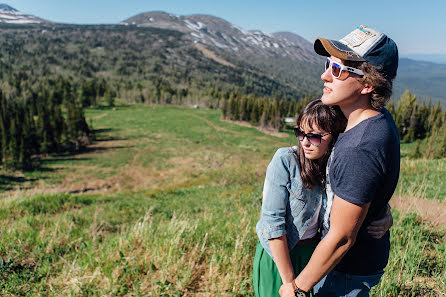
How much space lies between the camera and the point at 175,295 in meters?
2.68

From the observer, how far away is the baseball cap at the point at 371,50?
1.42m

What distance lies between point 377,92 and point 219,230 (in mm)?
3245

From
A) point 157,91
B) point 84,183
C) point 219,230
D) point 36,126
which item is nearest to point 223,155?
point 84,183

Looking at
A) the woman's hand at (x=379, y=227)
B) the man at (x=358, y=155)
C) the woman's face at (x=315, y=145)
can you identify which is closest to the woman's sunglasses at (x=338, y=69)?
the man at (x=358, y=155)

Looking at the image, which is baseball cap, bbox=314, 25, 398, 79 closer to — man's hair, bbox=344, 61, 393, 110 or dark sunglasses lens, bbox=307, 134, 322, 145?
man's hair, bbox=344, 61, 393, 110

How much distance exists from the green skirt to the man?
0.12 m

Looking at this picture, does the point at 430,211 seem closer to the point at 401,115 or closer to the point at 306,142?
the point at 306,142

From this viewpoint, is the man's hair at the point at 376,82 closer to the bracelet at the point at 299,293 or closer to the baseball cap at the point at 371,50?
the baseball cap at the point at 371,50

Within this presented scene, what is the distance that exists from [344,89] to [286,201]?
754mm

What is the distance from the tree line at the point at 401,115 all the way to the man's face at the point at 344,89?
109 ft

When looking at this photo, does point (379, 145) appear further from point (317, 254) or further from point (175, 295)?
point (175, 295)

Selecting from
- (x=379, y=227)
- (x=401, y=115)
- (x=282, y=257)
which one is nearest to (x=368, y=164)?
(x=379, y=227)

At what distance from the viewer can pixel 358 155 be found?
4.32 feet

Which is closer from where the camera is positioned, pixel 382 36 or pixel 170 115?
pixel 382 36
